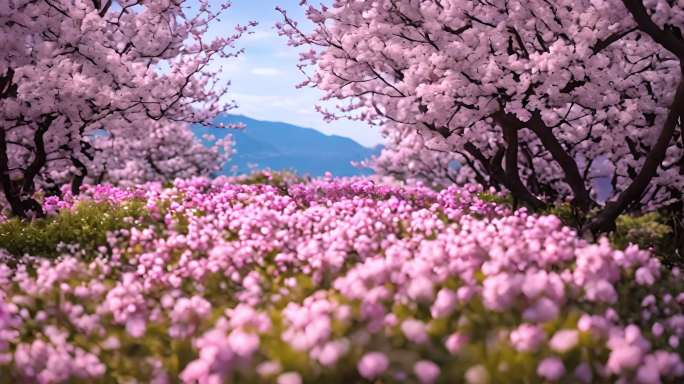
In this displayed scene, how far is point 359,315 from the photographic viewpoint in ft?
12.6

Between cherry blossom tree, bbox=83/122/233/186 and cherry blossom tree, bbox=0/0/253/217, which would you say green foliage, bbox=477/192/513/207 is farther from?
cherry blossom tree, bbox=83/122/233/186

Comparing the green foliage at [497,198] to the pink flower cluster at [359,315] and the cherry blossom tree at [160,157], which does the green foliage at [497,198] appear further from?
the cherry blossom tree at [160,157]

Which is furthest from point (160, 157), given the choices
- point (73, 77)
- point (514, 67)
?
point (514, 67)

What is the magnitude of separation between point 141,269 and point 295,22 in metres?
7.67

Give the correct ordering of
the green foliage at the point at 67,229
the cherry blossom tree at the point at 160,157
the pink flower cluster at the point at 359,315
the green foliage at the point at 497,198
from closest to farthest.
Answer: the pink flower cluster at the point at 359,315 < the green foliage at the point at 67,229 < the green foliage at the point at 497,198 < the cherry blossom tree at the point at 160,157

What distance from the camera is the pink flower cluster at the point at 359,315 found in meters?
3.18

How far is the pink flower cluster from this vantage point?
318 cm

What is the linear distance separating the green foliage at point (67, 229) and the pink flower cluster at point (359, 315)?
2603mm

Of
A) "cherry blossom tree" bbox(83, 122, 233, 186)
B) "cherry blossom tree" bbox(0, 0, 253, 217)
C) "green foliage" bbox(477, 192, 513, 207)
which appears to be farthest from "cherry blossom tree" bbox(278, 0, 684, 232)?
"cherry blossom tree" bbox(83, 122, 233, 186)

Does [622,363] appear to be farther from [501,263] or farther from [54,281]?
[54,281]

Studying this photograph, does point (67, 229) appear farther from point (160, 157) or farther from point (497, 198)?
point (160, 157)

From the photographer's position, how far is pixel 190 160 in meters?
33.2

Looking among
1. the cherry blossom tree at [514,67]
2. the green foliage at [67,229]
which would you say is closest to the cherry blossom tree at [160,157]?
the green foliage at [67,229]

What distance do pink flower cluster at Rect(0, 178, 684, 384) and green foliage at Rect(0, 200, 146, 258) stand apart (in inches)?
102
